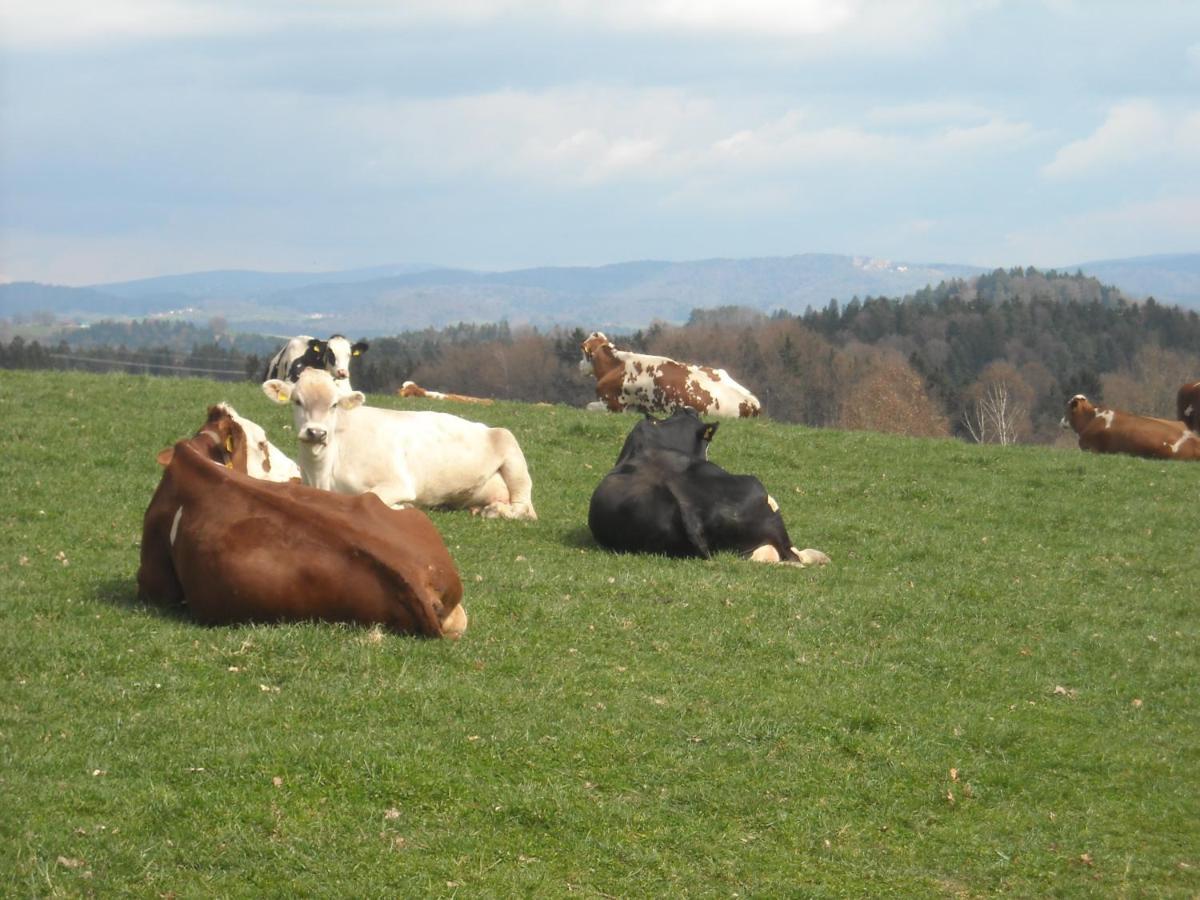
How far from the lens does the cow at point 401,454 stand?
44.8ft

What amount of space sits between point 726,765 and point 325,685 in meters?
2.55

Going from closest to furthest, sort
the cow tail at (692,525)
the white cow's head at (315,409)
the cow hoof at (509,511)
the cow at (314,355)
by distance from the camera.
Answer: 1. the white cow's head at (315,409)
2. the cow tail at (692,525)
3. the cow hoof at (509,511)
4. the cow at (314,355)

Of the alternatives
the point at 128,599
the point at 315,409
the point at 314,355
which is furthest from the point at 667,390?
the point at 128,599

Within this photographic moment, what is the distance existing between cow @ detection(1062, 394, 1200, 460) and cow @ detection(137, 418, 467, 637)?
20.3m

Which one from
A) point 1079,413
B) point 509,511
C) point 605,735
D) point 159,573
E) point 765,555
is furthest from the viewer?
point 1079,413

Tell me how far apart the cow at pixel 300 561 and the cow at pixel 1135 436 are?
797 inches

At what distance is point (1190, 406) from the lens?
1081 inches

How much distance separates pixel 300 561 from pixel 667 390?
19.3 meters

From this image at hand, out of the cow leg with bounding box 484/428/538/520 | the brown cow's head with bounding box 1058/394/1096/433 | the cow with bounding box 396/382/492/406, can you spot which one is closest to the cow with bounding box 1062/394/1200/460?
the brown cow's head with bounding box 1058/394/1096/433

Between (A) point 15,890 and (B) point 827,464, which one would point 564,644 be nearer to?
(A) point 15,890

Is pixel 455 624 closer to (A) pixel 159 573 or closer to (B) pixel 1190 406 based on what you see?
(A) pixel 159 573

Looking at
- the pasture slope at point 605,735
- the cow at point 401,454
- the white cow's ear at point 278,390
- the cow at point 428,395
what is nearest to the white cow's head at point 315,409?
the cow at point 401,454

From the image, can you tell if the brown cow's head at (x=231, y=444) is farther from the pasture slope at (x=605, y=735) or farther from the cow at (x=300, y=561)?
the pasture slope at (x=605, y=735)

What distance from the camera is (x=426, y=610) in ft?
31.4
